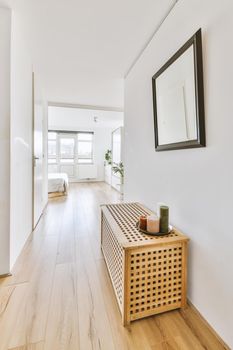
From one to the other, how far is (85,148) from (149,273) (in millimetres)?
6767

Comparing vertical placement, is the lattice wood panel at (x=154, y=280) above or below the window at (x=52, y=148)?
below

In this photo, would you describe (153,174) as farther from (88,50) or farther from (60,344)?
(88,50)

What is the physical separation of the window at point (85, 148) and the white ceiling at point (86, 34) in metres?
4.56

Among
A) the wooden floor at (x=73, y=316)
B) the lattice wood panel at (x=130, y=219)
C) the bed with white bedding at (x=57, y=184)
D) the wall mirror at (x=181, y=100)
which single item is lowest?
the wooden floor at (x=73, y=316)

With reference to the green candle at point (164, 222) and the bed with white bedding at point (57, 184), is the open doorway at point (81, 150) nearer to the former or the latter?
the bed with white bedding at point (57, 184)

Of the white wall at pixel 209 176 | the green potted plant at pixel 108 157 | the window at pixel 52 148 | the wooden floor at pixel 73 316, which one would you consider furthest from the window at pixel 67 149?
the white wall at pixel 209 176

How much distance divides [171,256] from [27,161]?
184 centimetres

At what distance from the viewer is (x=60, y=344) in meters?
0.95

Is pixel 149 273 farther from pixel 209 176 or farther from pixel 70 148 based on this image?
pixel 70 148

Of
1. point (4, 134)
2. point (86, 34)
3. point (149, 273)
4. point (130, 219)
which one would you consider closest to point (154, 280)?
point (149, 273)

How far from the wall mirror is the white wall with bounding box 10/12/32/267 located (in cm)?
127

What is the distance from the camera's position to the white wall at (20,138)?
158cm

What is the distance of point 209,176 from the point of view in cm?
102

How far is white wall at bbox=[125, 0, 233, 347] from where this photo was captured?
3.01 ft
